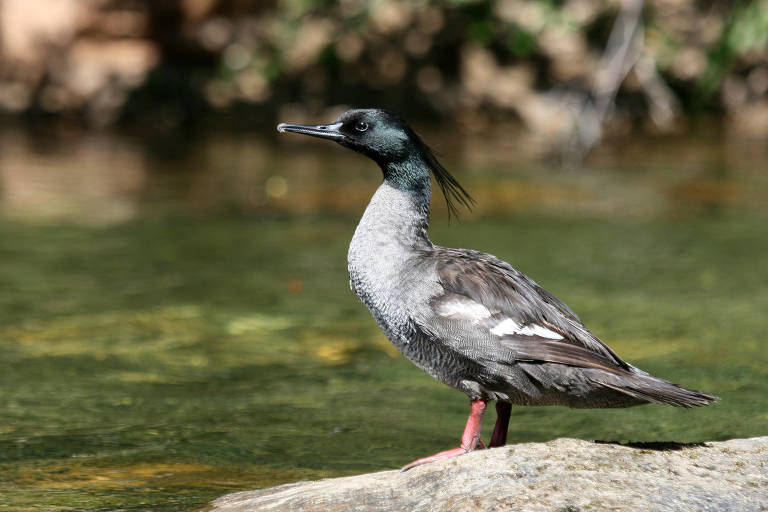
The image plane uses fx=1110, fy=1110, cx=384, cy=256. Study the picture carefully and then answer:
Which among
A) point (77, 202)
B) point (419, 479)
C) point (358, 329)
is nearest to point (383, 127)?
point (419, 479)

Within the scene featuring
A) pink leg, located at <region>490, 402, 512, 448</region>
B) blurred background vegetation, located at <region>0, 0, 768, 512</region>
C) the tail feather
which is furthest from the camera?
blurred background vegetation, located at <region>0, 0, 768, 512</region>

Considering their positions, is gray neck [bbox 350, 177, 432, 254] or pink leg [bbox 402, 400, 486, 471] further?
gray neck [bbox 350, 177, 432, 254]

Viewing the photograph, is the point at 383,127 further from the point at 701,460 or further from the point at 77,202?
the point at 77,202

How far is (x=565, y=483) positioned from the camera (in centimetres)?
362

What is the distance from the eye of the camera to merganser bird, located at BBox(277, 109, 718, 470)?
4.09m

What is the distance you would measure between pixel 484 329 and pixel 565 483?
765 millimetres

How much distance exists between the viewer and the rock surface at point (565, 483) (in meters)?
3.55

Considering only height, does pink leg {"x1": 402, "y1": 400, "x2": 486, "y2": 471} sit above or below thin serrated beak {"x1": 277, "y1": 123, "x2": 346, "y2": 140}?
below

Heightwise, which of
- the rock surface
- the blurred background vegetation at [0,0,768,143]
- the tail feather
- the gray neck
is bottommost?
the rock surface

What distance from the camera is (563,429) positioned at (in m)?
5.72

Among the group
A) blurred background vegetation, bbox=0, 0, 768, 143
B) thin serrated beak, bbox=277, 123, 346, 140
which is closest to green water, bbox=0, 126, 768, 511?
thin serrated beak, bbox=277, 123, 346, 140

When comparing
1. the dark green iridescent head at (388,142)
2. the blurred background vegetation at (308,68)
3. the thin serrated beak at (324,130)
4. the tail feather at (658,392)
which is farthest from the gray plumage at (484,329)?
the blurred background vegetation at (308,68)

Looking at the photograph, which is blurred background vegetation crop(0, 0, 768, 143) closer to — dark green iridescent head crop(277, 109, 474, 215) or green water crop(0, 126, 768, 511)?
green water crop(0, 126, 768, 511)

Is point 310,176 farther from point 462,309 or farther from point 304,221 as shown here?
point 462,309
